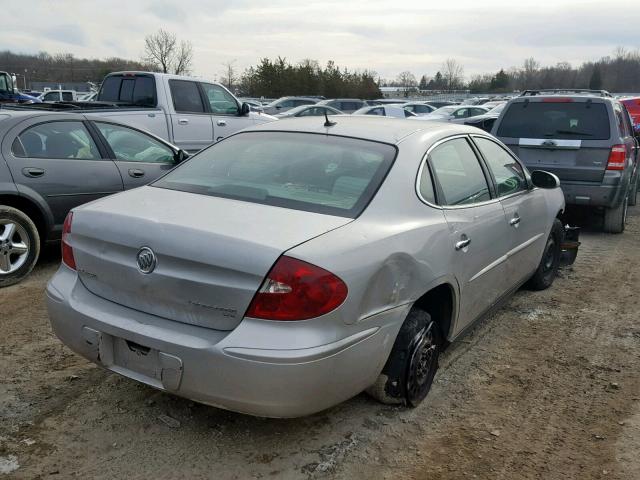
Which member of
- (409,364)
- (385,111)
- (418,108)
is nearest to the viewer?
(409,364)

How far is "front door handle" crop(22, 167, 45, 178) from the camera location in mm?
5328

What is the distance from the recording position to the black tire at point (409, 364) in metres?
3.11

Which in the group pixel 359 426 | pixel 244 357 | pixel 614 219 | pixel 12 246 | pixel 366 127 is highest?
pixel 366 127

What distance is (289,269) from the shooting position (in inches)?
98.3

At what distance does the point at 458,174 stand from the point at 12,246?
3.82 meters

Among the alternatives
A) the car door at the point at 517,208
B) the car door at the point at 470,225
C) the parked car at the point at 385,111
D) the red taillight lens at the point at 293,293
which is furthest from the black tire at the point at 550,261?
the parked car at the point at 385,111

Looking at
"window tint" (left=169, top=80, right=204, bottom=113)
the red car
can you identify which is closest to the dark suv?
"window tint" (left=169, top=80, right=204, bottom=113)

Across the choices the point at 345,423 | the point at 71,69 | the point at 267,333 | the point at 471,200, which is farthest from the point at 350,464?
the point at 71,69

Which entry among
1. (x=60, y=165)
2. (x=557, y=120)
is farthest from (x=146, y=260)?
(x=557, y=120)

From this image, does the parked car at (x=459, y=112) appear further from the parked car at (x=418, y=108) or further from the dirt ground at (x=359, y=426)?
the dirt ground at (x=359, y=426)

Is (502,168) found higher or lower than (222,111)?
lower

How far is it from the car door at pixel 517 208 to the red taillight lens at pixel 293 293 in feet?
6.82

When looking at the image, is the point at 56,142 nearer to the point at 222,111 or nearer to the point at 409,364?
the point at 409,364

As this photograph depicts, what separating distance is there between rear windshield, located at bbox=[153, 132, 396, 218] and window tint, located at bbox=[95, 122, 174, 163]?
262 cm
